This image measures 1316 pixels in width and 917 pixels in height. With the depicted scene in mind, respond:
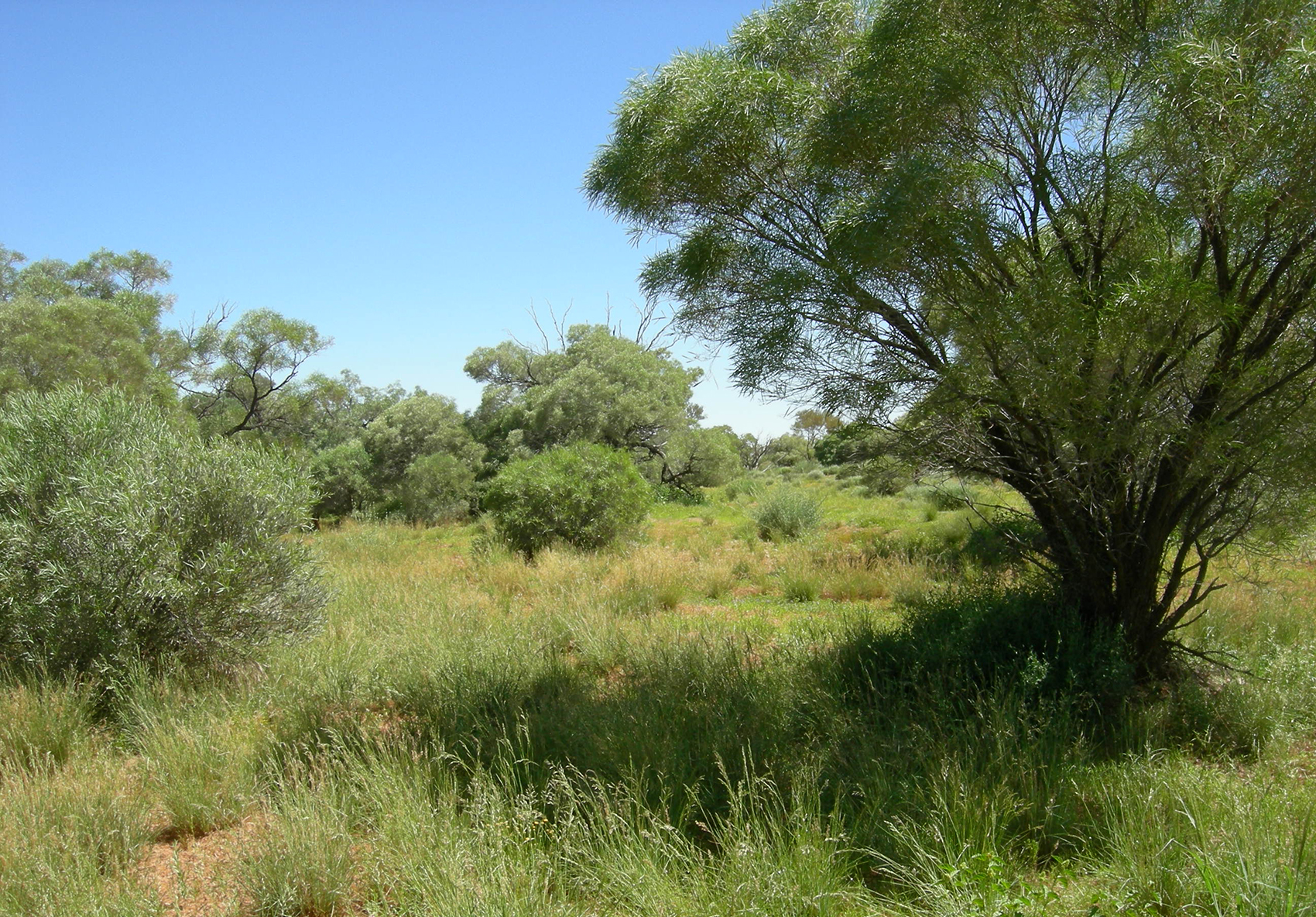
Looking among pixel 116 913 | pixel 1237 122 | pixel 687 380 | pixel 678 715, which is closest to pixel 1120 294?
pixel 1237 122

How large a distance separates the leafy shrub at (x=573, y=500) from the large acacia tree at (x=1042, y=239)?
26.4 feet

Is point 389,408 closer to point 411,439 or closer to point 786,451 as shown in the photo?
point 411,439

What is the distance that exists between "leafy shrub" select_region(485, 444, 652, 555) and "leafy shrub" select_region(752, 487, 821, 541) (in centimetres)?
233

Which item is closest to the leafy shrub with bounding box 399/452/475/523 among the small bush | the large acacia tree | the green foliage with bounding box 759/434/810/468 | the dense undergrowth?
the small bush

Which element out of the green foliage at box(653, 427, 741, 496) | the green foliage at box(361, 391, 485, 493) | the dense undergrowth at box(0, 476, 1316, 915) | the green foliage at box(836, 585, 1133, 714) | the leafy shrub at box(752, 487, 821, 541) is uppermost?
the green foliage at box(361, 391, 485, 493)

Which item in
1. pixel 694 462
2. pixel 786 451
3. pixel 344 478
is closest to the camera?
pixel 694 462

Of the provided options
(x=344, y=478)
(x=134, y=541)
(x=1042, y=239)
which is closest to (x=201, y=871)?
(x=134, y=541)

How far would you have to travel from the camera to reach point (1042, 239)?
532 centimetres

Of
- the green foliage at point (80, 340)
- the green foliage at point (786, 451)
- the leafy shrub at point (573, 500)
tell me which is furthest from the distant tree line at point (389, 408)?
the green foliage at point (786, 451)

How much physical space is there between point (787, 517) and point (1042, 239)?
9556 millimetres

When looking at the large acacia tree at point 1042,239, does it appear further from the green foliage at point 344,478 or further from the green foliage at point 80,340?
the green foliage at point 344,478

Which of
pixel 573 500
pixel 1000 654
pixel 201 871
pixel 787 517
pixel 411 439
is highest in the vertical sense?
pixel 411 439

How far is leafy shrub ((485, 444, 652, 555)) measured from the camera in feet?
44.2

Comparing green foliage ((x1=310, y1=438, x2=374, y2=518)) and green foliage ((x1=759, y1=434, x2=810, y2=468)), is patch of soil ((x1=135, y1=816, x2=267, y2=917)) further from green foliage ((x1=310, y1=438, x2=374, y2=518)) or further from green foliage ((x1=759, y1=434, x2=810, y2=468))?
green foliage ((x1=759, y1=434, x2=810, y2=468))
